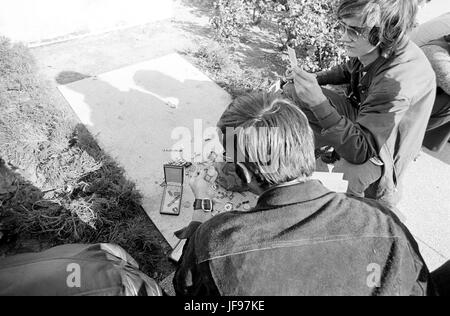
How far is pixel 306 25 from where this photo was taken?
12.3 ft

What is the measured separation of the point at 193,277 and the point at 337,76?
2156 mm

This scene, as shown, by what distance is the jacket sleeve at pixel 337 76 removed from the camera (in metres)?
2.81

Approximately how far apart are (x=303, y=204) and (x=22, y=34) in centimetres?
435

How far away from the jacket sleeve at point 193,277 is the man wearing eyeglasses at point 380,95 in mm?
1108

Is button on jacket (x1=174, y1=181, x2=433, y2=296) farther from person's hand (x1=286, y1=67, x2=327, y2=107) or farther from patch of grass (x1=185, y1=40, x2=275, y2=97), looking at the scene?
patch of grass (x1=185, y1=40, x2=275, y2=97)

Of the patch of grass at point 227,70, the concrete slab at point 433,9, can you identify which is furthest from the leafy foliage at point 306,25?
the concrete slab at point 433,9

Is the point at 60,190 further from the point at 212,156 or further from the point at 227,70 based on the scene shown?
the point at 227,70

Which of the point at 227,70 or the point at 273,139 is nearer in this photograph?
the point at 273,139

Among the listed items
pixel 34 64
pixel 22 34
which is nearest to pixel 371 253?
pixel 34 64

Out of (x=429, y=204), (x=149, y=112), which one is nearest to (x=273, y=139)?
(x=429, y=204)

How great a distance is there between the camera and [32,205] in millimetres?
2568

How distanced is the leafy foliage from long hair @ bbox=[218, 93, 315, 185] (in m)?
2.59

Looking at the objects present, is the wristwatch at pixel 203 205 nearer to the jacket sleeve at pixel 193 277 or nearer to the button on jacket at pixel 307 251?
the jacket sleeve at pixel 193 277

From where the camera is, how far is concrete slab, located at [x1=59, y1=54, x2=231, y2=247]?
3.00m
